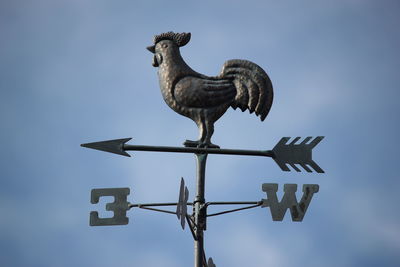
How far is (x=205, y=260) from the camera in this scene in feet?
18.0

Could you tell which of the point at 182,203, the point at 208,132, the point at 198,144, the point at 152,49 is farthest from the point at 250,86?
the point at 182,203

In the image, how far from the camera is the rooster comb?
636cm

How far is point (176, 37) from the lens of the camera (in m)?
6.38

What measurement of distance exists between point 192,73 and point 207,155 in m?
0.74

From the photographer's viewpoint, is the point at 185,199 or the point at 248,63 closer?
the point at 185,199

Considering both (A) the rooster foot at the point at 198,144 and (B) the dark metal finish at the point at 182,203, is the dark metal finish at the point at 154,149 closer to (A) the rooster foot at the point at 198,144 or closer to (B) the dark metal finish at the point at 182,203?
→ (A) the rooster foot at the point at 198,144

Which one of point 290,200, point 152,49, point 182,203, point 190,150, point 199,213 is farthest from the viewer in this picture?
point 152,49

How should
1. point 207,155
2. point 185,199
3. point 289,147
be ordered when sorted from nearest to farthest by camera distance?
point 185,199, point 207,155, point 289,147

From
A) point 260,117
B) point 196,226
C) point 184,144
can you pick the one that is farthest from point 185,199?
point 260,117

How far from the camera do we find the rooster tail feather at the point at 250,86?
605 centimetres

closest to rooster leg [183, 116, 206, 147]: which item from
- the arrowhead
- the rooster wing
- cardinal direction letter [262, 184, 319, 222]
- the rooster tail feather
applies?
the rooster wing

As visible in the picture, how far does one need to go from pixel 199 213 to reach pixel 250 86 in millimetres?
1178

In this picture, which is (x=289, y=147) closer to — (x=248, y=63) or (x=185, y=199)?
(x=248, y=63)

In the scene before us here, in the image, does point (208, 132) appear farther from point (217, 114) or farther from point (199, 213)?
point (199, 213)
